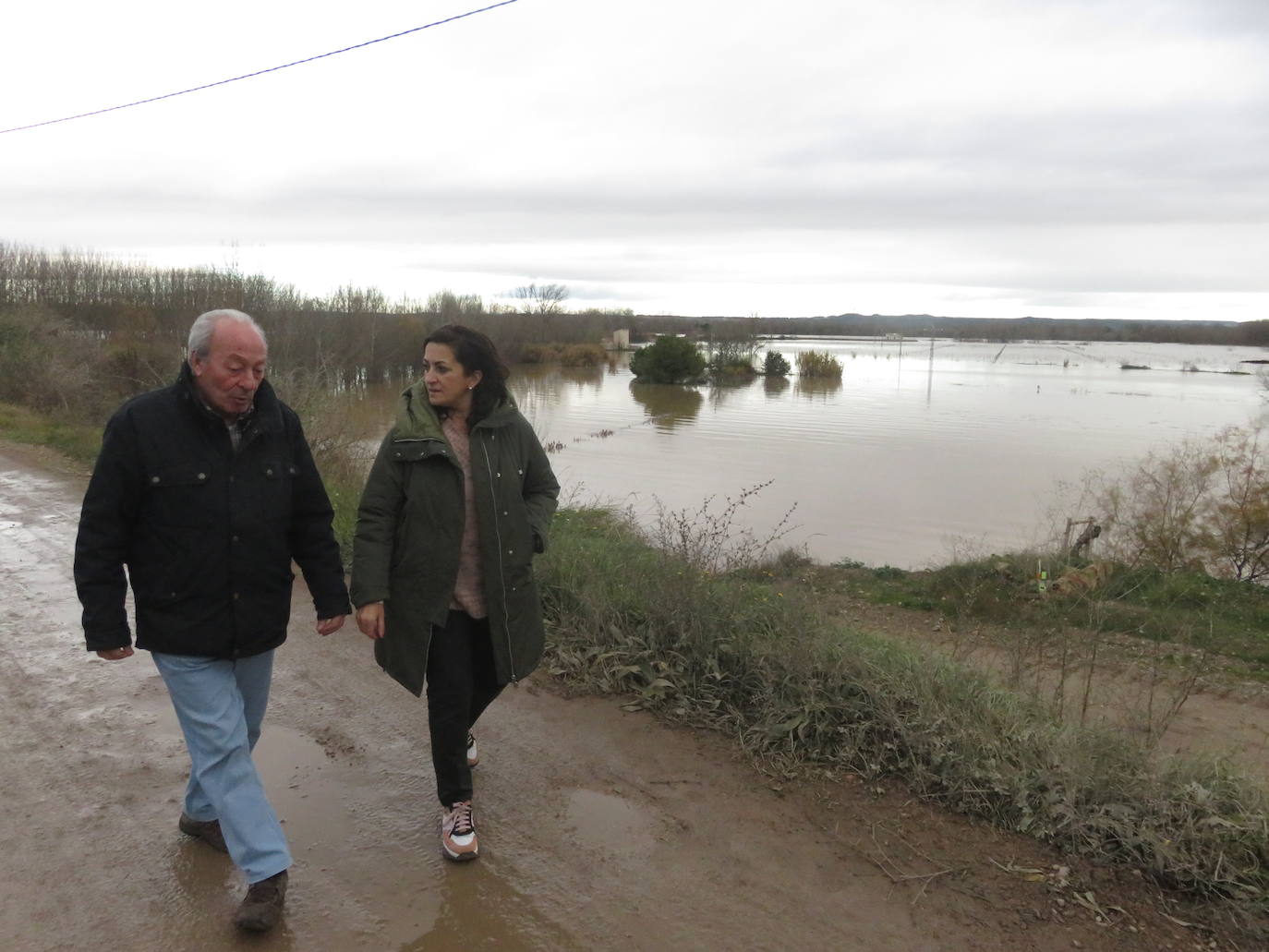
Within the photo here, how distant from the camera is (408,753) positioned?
13.4ft

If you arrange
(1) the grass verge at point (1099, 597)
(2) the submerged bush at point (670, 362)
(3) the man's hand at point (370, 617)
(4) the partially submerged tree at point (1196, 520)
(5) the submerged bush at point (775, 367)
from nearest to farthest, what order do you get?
(3) the man's hand at point (370, 617) < (1) the grass verge at point (1099, 597) < (4) the partially submerged tree at point (1196, 520) < (2) the submerged bush at point (670, 362) < (5) the submerged bush at point (775, 367)

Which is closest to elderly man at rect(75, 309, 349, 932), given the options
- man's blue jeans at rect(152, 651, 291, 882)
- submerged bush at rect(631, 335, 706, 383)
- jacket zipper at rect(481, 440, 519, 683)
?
man's blue jeans at rect(152, 651, 291, 882)

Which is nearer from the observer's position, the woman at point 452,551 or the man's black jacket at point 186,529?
the man's black jacket at point 186,529

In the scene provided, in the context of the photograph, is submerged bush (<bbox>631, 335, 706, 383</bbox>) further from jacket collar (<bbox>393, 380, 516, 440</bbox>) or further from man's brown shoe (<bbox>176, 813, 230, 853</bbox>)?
man's brown shoe (<bbox>176, 813, 230, 853</bbox>)

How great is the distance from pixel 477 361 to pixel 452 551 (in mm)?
694

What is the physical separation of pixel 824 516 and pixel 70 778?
14146 mm

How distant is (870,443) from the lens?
92.1ft

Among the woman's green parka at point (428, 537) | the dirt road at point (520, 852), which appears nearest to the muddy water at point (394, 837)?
the dirt road at point (520, 852)

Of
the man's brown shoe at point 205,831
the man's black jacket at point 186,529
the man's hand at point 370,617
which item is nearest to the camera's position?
Answer: the man's black jacket at point 186,529

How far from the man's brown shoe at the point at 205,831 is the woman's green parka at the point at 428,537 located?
0.83 meters

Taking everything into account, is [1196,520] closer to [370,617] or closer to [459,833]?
[459,833]

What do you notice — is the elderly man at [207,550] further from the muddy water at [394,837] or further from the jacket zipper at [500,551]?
the jacket zipper at [500,551]

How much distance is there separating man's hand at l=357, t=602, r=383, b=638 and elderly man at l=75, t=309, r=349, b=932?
28 centimetres

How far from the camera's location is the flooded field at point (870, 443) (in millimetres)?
16453
